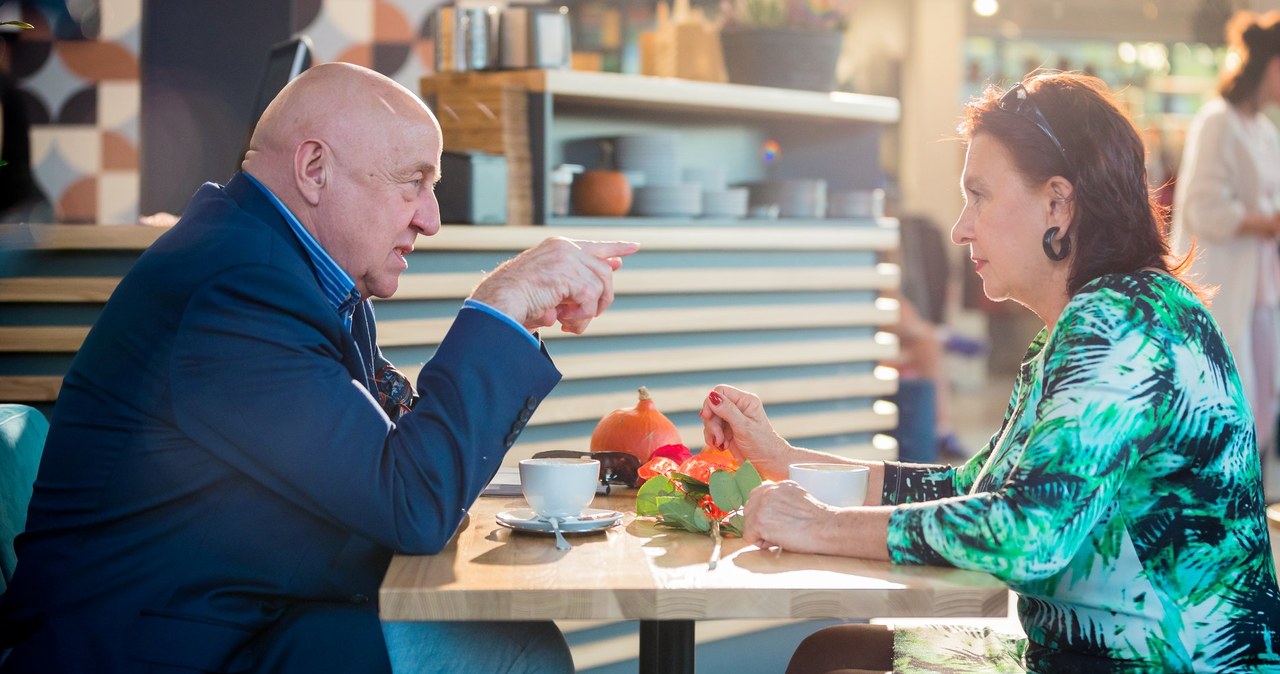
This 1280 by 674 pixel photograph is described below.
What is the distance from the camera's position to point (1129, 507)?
1.62m

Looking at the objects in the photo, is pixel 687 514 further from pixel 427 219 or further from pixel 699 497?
pixel 427 219

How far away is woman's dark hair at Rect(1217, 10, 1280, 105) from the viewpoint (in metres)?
4.93

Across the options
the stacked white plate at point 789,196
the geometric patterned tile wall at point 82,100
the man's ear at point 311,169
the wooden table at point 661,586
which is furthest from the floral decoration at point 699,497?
the geometric patterned tile wall at point 82,100

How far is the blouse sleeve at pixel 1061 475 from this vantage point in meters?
1.48

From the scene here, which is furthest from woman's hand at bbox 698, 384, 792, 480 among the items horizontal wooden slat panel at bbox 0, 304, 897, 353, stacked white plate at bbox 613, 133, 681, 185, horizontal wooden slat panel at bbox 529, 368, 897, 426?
stacked white plate at bbox 613, 133, 681, 185

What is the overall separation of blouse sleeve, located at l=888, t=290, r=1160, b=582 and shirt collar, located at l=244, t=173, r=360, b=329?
0.77m

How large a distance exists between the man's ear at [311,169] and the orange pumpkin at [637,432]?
66cm

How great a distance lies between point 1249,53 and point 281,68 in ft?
12.2

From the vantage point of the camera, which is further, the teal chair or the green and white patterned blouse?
the teal chair

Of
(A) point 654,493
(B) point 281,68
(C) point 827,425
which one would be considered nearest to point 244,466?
(A) point 654,493

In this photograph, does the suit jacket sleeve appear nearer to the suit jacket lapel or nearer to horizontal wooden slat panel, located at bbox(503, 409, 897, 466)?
the suit jacket lapel

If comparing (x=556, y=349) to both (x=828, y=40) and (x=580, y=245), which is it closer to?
(x=828, y=40)

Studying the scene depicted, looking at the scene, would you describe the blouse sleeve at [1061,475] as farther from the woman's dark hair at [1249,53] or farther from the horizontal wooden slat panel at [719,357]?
the woman's dark hair at [1249,53]

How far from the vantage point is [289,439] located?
1467 mm
